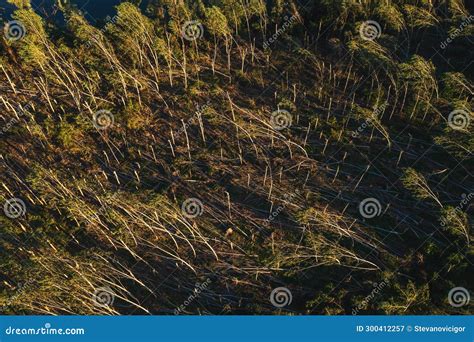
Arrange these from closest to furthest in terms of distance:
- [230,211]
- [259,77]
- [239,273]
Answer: [239,273], [230,211], [259,77]

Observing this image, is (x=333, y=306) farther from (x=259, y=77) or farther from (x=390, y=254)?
(x=259, y=77)

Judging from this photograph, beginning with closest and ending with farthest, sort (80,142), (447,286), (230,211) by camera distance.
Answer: (447,286), (230,211), (80,142)

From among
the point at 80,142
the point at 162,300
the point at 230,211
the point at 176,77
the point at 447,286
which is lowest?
the point at 162,300

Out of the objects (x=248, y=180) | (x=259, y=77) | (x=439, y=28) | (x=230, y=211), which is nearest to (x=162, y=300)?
(x=230, y=211)

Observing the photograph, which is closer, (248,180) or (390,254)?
(390,254)

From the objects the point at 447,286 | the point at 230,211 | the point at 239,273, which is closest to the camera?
the point at 447,286

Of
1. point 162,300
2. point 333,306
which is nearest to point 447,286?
point 333,306

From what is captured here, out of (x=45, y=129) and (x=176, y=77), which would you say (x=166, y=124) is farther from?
(x=45, y=129)

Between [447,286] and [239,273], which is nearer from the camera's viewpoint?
[447,286]

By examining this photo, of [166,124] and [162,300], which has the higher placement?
[166,124]
